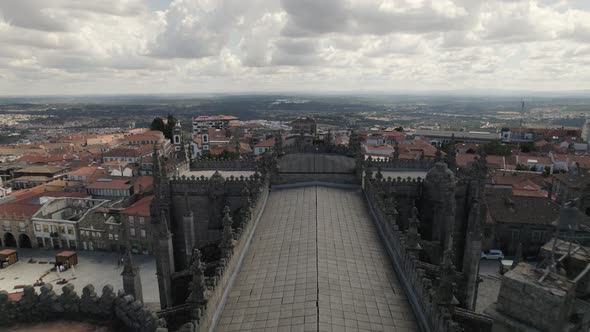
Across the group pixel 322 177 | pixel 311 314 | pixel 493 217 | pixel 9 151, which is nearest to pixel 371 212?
pixel 322 177

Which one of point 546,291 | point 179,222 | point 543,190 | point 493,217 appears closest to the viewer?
point 546,291

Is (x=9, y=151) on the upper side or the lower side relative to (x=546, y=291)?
lower

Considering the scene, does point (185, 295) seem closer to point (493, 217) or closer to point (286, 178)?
point (286, 178)

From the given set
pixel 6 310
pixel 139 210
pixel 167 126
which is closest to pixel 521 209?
pixel 139 210

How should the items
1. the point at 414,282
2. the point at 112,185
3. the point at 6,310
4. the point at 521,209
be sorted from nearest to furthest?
the point at 6,310 < the point at 414,282 < the point at 521,209 < the point at 112,185

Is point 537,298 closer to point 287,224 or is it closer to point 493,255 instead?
point 287,224
